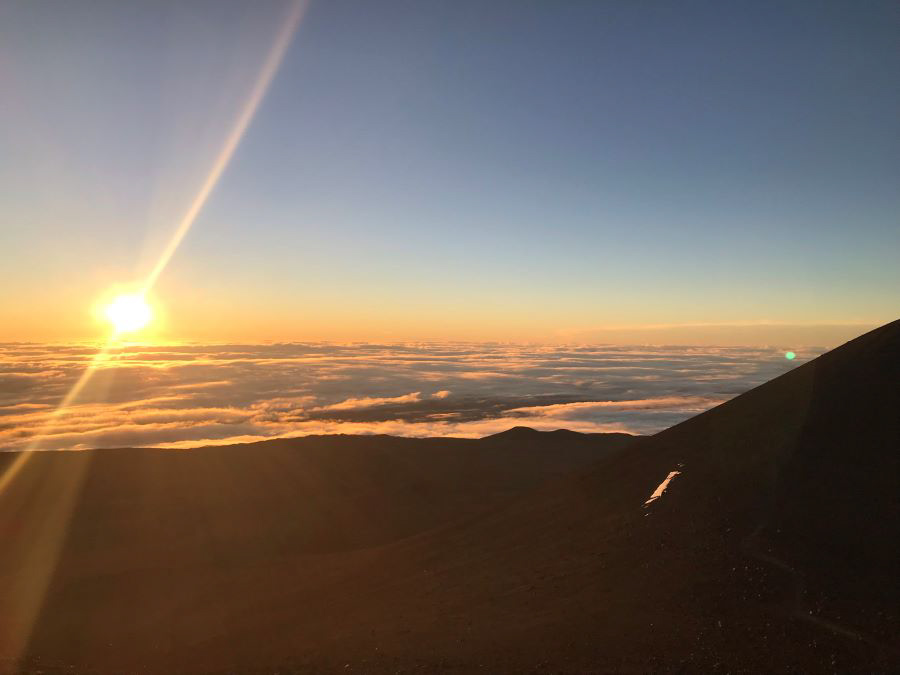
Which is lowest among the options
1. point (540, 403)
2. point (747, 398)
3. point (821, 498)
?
point (540, 403)

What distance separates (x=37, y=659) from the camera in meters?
15.1

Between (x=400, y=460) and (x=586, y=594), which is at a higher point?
(x=586, y=594)

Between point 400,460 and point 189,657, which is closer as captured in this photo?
point 189,657

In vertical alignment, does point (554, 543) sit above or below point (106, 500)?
above

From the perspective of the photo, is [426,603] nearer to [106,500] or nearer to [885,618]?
[885,618]

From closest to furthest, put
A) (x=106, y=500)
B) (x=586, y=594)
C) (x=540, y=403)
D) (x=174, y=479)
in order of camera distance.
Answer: (x=586, y=594) → (x=106, y=500) → (x=174, y=479) → (x=540, y=403)

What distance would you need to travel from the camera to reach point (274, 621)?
15875 millimetres

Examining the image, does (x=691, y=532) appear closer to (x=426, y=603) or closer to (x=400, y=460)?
(x=426, y=603)

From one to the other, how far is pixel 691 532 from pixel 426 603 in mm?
6965

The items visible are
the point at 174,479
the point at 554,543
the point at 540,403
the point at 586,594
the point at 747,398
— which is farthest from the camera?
the point at 540,403

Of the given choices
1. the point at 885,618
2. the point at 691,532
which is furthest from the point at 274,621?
the point at 885,618

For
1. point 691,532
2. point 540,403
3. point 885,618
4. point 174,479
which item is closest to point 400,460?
point 174,479

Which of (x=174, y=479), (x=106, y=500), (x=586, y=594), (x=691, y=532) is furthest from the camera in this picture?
(x=174, y=479)

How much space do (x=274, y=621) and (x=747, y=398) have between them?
59.4ft
